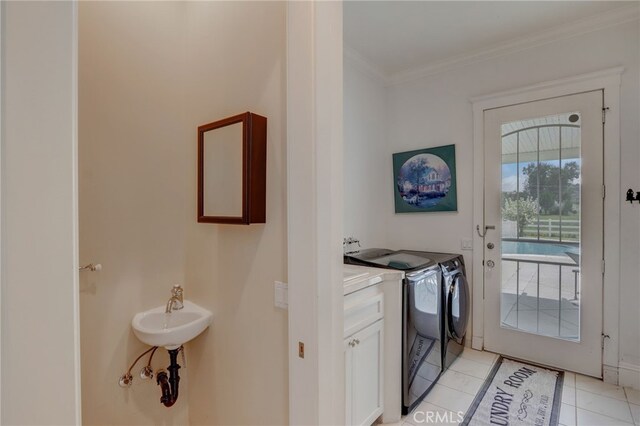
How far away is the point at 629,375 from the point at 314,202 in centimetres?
290

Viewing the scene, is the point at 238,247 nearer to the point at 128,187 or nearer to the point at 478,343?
the point at 128,187

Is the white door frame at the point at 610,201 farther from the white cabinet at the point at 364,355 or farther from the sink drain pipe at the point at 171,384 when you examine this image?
the sink drain pipe at the point at 171,384

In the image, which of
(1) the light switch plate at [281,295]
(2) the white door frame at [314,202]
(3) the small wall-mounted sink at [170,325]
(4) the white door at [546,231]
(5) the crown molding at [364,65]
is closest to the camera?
(2) the white door frame at [314,202]

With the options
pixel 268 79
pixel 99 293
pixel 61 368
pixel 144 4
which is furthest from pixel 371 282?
pixel 144 4

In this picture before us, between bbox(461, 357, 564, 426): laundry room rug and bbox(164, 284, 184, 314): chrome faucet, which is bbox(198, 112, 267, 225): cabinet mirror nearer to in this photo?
bbox(164, 284, 184, 314): chrome faucet

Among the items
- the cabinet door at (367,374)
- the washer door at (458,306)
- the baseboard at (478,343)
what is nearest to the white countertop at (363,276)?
the cabinet door at (367,374)

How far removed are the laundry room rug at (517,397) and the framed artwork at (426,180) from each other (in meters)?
1.46

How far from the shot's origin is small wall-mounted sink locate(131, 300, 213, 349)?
1335 mm

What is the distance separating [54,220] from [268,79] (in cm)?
96

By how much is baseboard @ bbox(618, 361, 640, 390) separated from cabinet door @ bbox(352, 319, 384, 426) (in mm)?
1922

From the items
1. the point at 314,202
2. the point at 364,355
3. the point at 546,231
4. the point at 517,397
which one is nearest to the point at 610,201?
the point at 546,231

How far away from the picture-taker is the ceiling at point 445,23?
2.21 metres

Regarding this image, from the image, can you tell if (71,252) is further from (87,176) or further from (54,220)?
(87,176)

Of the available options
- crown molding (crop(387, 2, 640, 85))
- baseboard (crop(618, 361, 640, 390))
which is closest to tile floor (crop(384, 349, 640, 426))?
baseboard (crop(618, 361, 640, 390))
